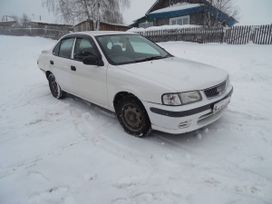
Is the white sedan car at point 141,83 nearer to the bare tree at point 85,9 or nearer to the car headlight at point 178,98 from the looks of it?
the car headlight at point 178,98

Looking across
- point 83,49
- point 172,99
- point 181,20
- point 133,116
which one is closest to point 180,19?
point 181,20

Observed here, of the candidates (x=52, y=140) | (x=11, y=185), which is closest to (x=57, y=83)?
(x=52, y=140)

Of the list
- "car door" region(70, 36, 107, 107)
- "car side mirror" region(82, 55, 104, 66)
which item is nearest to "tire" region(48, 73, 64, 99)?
"car door" region(70, 36, 107, 107)

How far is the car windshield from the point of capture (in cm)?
393

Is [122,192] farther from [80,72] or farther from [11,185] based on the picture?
[80,72]

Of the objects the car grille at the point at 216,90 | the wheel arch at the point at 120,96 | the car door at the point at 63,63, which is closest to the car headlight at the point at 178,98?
the car grille at the point at 216,90

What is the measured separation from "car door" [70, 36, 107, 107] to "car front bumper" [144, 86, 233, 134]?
1.07 meters

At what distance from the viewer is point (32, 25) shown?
27422 mm

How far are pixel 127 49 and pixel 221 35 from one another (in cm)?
1177

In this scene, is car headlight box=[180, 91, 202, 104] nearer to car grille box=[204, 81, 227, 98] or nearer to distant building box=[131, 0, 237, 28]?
car grille box=[204, 81, 227, 98]

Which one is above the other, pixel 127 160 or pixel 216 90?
pixel 216 90

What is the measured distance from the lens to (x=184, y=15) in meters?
22.8

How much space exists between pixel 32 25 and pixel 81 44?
27.0m

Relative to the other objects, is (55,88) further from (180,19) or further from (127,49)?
(180,19)
